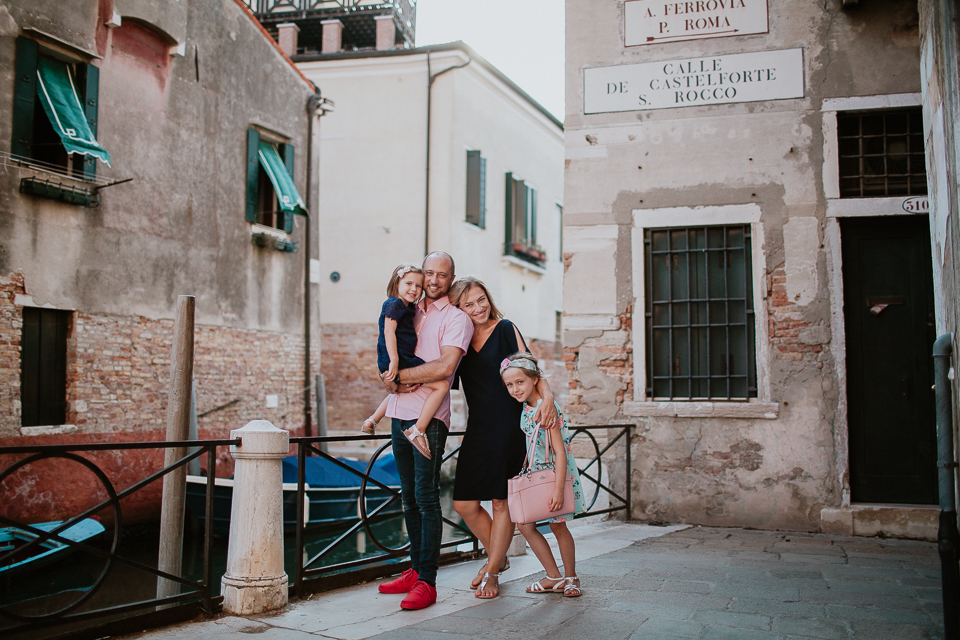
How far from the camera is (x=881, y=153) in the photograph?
668 centimetres

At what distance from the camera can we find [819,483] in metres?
6.42

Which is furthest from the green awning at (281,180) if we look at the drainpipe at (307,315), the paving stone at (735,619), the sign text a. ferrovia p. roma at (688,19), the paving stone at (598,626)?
the paving stone at (735,619)

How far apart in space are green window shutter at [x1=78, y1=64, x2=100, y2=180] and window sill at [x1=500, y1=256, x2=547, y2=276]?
34.1ft

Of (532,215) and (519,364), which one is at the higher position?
(532,215)

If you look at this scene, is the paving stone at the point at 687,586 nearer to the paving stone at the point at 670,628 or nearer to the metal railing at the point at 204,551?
the paving stone at the point at 670,628

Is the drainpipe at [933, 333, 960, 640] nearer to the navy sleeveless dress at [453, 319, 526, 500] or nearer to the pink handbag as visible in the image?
the pink handbag

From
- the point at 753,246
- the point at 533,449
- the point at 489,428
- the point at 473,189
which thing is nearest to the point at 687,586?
the point at 533,449

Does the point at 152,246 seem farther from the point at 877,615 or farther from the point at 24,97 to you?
the point at 877,615

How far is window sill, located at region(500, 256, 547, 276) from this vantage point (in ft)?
62.5

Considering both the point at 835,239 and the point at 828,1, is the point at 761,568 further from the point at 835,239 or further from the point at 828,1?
the point at 828,1

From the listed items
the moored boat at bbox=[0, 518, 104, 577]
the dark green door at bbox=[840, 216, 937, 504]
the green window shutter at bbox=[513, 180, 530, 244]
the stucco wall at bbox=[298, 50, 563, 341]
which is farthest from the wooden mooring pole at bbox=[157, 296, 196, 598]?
the green window shutter at bbox=[513, 180, 530, 244]

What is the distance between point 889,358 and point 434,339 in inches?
172

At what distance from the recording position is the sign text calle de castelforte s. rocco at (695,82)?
6.80 m

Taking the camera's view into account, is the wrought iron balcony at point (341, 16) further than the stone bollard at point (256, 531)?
Yes
